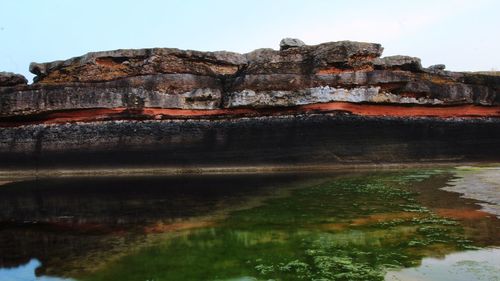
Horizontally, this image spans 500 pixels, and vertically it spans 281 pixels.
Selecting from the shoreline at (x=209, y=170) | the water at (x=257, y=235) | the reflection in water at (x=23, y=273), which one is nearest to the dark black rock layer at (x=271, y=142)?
the shoreline at (x=209, y=170)

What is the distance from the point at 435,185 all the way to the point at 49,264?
712 cm

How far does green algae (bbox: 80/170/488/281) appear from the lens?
3.81m

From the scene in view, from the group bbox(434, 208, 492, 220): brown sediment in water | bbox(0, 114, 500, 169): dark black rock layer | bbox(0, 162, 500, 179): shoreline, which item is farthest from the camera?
bbox(0, 114, 500, 169): dark black rock layer

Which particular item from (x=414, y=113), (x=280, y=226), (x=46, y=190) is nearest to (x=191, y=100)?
(x=46, y=190)

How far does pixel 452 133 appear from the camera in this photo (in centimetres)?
1450

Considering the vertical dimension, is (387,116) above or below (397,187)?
above

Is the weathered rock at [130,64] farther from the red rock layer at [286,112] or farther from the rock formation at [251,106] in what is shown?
the red rock layer at [286,112]

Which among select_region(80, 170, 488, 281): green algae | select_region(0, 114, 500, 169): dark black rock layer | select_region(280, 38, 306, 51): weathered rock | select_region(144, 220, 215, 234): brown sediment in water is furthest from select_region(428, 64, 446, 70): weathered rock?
select_region(144, 220, 215, 234): brown sediment in water

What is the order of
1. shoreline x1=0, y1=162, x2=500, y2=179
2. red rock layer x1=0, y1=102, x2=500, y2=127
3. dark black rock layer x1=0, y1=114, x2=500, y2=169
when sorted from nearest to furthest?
shoreline x1=0, y1=162, x2=500, y2=179 < dark black rock layer x1=0, y1=114, x2=500, y2=169 < red rock layer x1=0, y1=102, x2=500, y2=127

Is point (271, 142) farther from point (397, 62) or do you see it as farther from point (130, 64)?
point (130, 64)

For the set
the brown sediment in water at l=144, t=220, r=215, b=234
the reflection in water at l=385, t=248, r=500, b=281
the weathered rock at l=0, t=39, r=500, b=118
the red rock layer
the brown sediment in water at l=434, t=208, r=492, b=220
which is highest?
the weathered rock at l=0, t=39, r=500, b=118

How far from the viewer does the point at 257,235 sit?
5.22m

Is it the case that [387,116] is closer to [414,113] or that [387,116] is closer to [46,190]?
[414,113]

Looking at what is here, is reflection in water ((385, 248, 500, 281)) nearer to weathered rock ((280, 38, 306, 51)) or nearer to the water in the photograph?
the water
